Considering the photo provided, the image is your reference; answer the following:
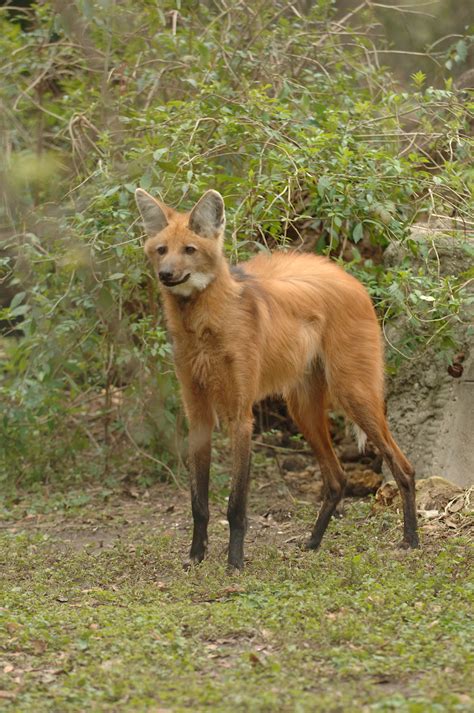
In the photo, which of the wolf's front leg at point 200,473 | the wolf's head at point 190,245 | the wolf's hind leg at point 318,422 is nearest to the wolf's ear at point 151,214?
the wolf's head at point 190,245

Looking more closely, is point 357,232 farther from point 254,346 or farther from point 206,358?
point 206,358

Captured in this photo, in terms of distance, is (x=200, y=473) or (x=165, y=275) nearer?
(x=165, y=275)

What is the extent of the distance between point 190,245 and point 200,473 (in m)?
1.08

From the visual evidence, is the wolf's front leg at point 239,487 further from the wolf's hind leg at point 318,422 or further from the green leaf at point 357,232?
the green leaf at point 357,232

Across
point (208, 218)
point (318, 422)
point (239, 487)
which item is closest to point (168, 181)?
point (208, 218)

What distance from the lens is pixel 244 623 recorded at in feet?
11.6

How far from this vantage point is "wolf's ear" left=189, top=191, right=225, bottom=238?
4.39 meters

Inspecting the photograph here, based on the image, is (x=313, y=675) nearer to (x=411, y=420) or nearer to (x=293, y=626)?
(x=293, y=626)

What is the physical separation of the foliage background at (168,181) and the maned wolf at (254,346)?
345mm

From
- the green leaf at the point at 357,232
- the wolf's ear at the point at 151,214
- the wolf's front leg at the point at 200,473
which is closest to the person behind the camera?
the wolf's ear at the point at 151,214

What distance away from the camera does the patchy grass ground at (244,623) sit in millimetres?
2840

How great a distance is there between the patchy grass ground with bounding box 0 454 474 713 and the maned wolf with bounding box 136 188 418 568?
313mm

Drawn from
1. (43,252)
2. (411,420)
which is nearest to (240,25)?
(43,252)

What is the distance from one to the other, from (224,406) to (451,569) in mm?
1224
